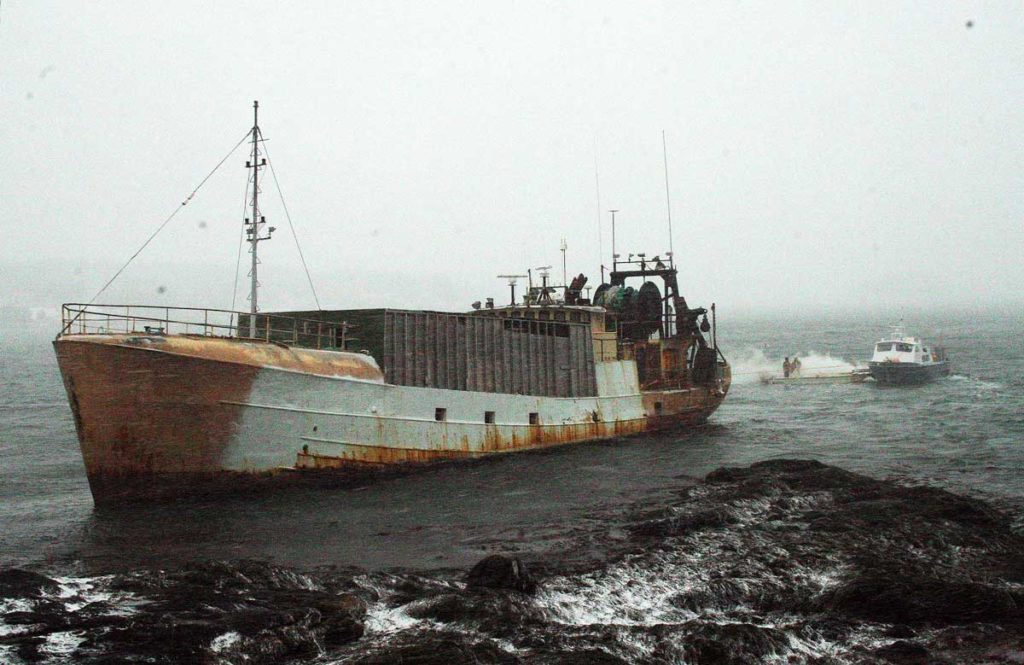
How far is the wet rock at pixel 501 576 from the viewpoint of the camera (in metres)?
12.6

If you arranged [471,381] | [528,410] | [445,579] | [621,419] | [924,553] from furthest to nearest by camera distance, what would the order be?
[621,419] < [528,410] < [471,381] < [924,553] < [445,579]

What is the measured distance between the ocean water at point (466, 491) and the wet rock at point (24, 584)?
1.16 m

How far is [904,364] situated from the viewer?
1955 inches

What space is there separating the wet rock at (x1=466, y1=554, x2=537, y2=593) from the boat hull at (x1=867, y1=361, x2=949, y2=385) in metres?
43.3

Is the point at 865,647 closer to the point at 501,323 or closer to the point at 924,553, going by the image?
the point at 924,553

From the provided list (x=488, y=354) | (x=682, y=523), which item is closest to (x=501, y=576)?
(x=682, y=523)

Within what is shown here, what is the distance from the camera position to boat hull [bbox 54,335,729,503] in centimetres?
1859

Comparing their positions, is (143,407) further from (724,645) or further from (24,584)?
(724,645)

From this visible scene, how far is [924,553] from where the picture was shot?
15070mm

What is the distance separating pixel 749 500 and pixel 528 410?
9830 millimetres

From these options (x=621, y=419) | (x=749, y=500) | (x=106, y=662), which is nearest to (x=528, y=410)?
(x=621, y=419)

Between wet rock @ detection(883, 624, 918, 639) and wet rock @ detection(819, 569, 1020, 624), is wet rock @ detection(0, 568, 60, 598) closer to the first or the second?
wet rock @ detection(819, 569, 1020, 624)

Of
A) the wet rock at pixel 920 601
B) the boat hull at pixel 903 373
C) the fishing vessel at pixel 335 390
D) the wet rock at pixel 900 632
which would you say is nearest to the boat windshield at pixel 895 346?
the boat hull at pixel 903 373

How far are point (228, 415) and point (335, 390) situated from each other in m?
2.76
